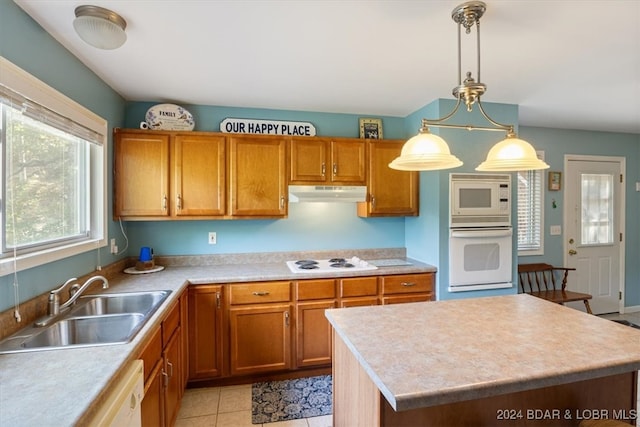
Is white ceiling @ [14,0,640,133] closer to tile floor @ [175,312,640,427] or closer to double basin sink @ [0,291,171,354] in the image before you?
double basin sink @ [0,291,171,354]

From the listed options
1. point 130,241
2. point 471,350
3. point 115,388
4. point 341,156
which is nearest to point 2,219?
point 115,388

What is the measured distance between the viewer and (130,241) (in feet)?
9.44

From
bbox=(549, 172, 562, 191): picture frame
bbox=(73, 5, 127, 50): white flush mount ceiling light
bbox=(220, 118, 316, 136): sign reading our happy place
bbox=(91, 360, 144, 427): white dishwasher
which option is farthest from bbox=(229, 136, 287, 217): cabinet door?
bbox=(549, 172, 562, 191): picture frame

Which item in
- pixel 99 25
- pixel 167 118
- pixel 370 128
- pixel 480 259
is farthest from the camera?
pixel 370 128

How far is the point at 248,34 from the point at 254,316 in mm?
1968

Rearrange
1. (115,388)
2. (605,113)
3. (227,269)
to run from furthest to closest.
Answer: (605,113), (227,269), (115,388)

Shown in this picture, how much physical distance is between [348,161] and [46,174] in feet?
7.17

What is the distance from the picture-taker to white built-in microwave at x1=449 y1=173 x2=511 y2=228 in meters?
2.84

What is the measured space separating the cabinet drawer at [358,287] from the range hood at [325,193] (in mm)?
732

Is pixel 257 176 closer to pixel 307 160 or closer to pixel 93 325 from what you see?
pixel 307 160

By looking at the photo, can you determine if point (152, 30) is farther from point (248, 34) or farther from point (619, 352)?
point (619, 352)

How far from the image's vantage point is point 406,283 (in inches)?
111

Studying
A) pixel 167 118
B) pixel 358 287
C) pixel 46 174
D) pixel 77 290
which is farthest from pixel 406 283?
pixel 46 174

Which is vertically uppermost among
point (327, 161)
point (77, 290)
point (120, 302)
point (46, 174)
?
point (327, 161)
